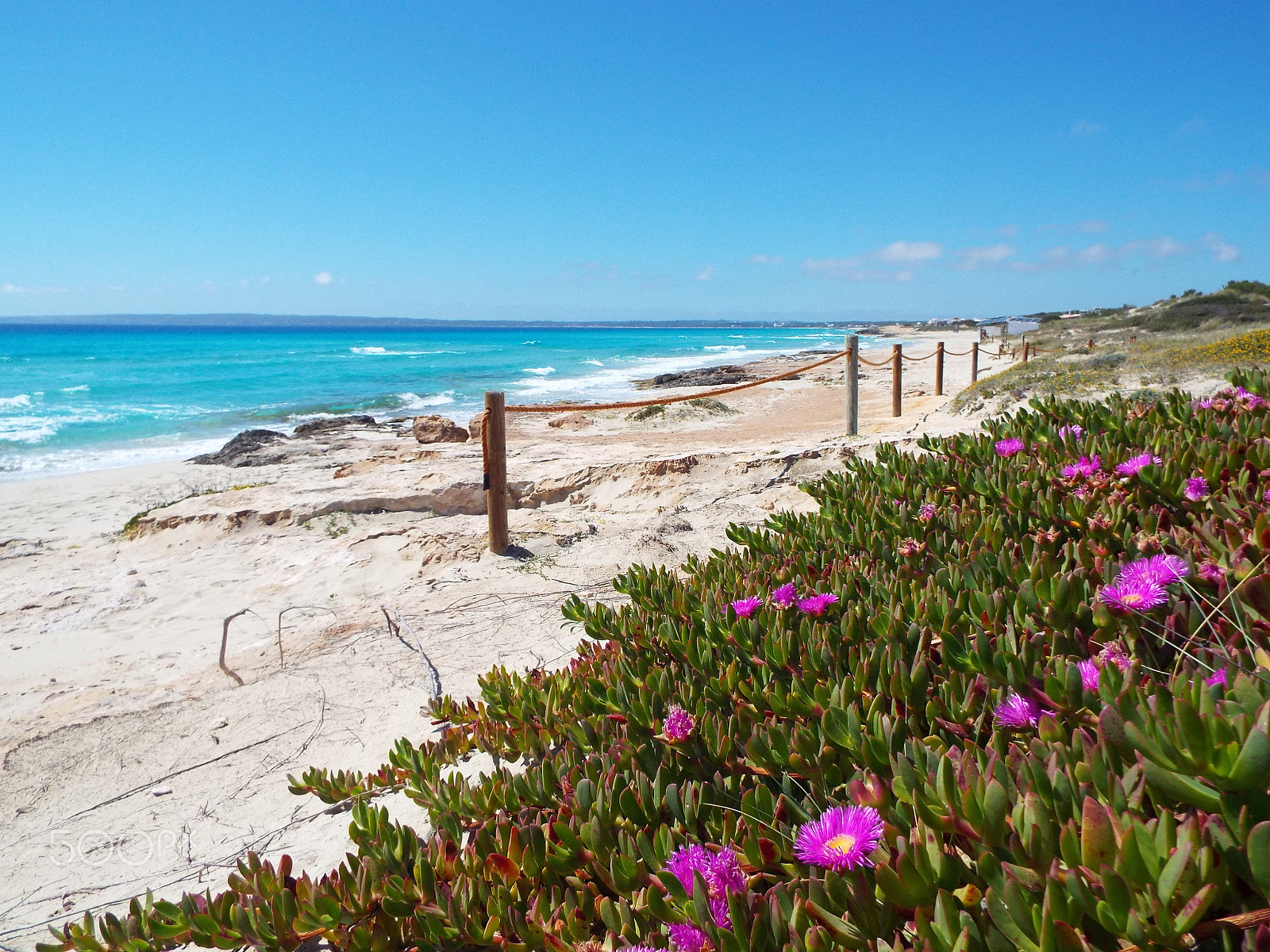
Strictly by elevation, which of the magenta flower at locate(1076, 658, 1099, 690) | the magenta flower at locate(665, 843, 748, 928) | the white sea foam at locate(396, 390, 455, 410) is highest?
the magenta flower at locate(1076, 658, 1099, 690)

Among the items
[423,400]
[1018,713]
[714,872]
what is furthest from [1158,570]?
[423,400]

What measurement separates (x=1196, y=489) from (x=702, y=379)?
22.5m

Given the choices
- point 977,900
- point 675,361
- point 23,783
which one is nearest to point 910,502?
point 977,900

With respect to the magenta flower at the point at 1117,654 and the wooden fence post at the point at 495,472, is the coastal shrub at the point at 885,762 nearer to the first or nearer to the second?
the magenta flower at the point at 1117,654

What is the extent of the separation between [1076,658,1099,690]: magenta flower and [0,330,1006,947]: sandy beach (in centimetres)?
157

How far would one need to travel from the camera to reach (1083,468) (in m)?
2.15

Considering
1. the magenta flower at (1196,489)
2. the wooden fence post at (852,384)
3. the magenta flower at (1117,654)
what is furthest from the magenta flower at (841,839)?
the wooden fence post at (852,384)

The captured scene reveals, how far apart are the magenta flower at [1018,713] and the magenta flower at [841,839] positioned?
0.30 metres

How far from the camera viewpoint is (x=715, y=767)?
1.41 m

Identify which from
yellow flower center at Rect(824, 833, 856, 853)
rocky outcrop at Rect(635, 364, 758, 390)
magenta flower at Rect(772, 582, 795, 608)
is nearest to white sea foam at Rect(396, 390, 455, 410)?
rocky outcrop at Rect(635, 364, 758, 390)

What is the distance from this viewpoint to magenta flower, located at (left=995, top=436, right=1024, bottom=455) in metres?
2.64

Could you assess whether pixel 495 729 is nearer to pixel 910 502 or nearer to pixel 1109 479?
pixel 910 502

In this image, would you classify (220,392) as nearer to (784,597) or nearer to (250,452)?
(250,452)

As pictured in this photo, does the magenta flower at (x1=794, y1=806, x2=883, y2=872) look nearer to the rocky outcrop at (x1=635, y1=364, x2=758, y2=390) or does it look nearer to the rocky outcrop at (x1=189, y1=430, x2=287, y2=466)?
the rocky outcrop at (x1=189, y1=430, x2=287, y2=466)
